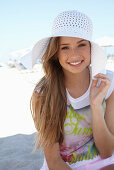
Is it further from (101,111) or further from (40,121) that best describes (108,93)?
(40,121)

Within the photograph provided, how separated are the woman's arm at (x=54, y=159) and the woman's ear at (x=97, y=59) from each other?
0.74 metres

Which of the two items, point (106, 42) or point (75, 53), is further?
point (106, 42)

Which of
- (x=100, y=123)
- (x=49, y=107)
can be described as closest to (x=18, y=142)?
(x=49, y=107)

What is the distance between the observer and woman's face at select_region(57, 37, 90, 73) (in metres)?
1.79

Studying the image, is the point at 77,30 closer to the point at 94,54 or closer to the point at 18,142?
the point at 94,54

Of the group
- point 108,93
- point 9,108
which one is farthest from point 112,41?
point 108,93

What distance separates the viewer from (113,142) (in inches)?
74.0

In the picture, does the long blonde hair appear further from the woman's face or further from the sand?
the sand

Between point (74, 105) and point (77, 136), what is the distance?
28 cm

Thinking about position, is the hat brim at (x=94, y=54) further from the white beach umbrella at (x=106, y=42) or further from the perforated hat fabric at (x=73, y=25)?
the white beach umbrella at (x=106, y=42)

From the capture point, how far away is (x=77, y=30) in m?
1.62

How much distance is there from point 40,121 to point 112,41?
62.6 ft

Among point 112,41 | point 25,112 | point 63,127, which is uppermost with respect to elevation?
point 63,127

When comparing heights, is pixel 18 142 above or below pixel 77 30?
below
